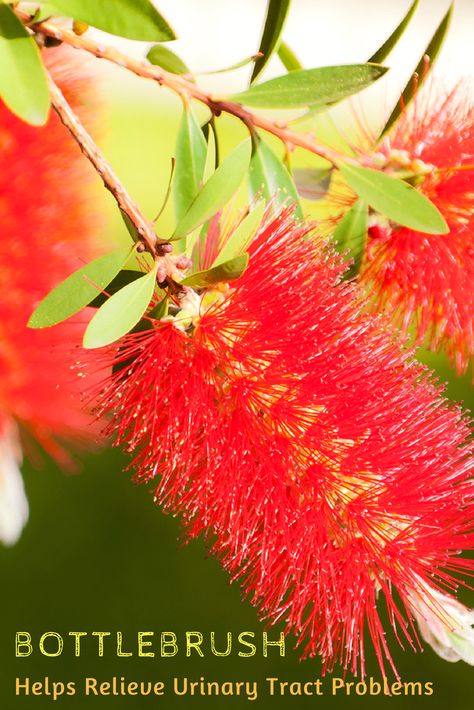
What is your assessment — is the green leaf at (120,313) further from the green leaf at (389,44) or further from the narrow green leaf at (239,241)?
the green leaf at (389,44)

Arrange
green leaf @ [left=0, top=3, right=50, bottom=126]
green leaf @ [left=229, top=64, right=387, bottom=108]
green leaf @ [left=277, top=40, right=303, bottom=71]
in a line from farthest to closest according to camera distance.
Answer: green leaf @ [left=277, top=40, right=303, bottom=71], green leaf @ [left=229, top=64, right=387, bottom=108], green leaf @ [left=0, top=3, right=50, bottom=126]

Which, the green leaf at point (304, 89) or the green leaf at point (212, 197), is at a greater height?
the green leaf at point (304, 89)

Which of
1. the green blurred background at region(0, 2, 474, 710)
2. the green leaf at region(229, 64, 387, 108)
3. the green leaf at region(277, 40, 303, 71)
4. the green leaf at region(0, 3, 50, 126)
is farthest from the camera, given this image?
the green blurred background at region(0, 2, 474, 710)

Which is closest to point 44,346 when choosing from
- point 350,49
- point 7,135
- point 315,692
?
point 7,135

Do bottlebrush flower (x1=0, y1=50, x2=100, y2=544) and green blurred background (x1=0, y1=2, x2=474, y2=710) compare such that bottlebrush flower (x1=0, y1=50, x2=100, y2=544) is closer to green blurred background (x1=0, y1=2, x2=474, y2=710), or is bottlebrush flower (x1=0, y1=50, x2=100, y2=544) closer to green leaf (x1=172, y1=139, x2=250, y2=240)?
green leaf (x1=172, y1=139, x2=250, y2=240)

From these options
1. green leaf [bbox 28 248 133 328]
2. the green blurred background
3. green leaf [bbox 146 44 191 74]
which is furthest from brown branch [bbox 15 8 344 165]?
the green blurred background

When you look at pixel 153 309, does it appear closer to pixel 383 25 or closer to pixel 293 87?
pixel 293 87

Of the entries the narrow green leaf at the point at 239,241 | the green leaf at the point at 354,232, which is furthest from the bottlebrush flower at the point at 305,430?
the green leaf at the point at 354,232
